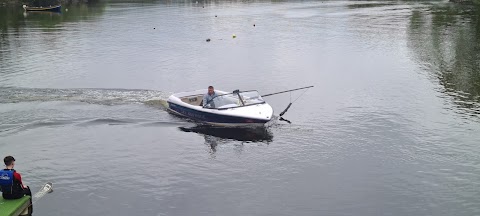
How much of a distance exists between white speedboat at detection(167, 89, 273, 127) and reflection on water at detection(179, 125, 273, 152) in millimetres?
506

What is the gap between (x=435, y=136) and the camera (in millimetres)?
35125

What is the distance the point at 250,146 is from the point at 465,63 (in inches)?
1480

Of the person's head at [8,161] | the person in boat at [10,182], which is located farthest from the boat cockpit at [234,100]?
the person's head at [8,161]

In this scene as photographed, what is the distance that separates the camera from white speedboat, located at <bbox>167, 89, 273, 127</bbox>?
117 feet

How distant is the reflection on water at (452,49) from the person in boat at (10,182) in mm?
33715

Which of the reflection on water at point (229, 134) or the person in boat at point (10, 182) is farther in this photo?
the reflection on water at point (229, 134)

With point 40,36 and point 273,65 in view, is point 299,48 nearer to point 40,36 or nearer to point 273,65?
point 273,65

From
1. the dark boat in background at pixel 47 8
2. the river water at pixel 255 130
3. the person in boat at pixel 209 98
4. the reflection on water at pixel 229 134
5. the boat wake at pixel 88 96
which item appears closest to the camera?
the river water at pixel 255 130

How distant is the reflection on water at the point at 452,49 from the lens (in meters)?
47.5

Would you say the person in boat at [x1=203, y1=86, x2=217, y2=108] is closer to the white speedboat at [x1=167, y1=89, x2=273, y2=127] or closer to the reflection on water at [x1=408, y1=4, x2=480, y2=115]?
the white speedboat at [x1=167, y1=89, x2=273, y2=127]

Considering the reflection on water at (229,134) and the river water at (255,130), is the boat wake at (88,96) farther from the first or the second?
the reflection on water at (229,134)

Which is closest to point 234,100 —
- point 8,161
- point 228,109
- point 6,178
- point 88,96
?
point 228,109

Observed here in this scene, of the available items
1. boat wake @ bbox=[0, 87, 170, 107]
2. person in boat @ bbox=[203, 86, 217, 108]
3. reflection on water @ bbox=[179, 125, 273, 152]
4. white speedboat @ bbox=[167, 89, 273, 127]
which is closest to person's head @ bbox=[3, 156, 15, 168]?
reflection on water @ bbox=[179, 125, 273, 152]

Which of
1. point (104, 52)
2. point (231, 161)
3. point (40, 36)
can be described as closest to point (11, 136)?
point (231, 161)
